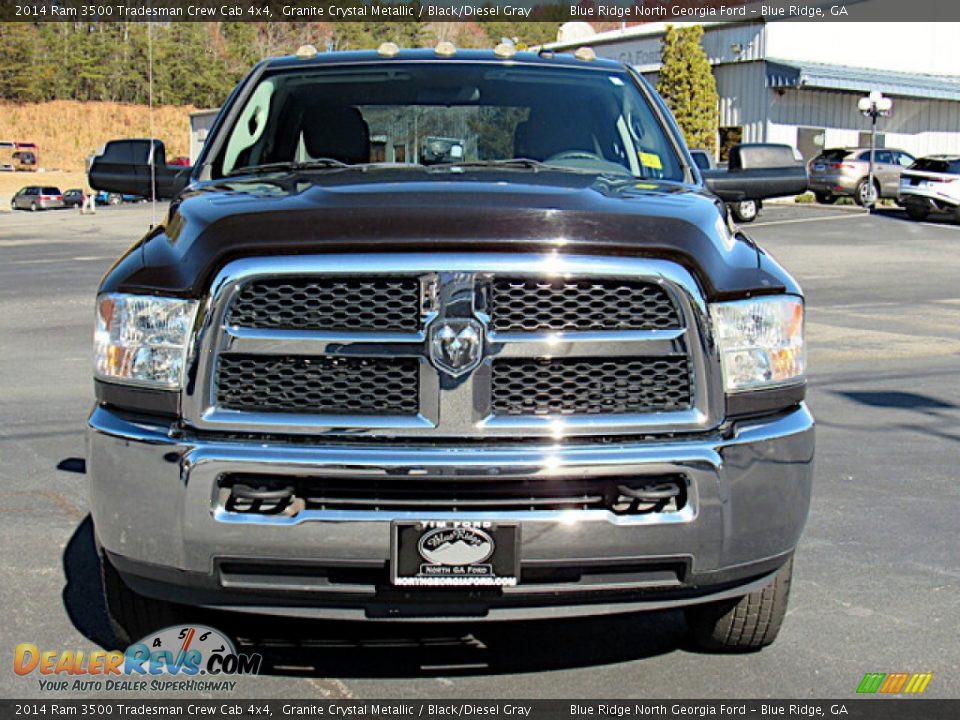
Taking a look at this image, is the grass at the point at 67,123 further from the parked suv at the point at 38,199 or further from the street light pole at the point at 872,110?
the street light pole at the point at 872,110

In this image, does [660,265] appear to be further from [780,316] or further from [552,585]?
[552,585]

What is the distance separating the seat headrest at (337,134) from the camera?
204 inches

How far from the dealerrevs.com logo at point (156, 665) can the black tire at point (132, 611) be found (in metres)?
0.03

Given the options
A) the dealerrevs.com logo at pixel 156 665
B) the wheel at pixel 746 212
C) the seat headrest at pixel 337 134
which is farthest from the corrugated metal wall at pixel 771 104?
the dealerrevs.com logo at pixel 156 665

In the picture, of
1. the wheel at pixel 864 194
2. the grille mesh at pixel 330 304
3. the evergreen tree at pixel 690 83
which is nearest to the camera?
the grille mesh at pixel 330 304

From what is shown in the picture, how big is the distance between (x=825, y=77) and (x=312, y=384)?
41080mm

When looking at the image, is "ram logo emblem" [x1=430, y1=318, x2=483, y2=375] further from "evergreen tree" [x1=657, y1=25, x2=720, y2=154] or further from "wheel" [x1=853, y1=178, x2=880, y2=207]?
"evergreen tree" [x1=657, y1=25, x2=720, y2=154]

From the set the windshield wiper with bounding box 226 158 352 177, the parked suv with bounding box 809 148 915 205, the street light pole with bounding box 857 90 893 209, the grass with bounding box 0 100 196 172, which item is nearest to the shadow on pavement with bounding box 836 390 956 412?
the windshield wiper with bounding box 226 158 352 177

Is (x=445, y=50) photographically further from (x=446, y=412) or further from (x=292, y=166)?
(x=446, y=412)

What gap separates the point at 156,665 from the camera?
3.97 metres

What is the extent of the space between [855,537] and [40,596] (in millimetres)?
3219

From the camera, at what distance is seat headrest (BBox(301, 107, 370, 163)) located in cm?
519

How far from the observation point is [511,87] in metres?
5.47

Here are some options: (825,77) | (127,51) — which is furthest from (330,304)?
(127,51)
